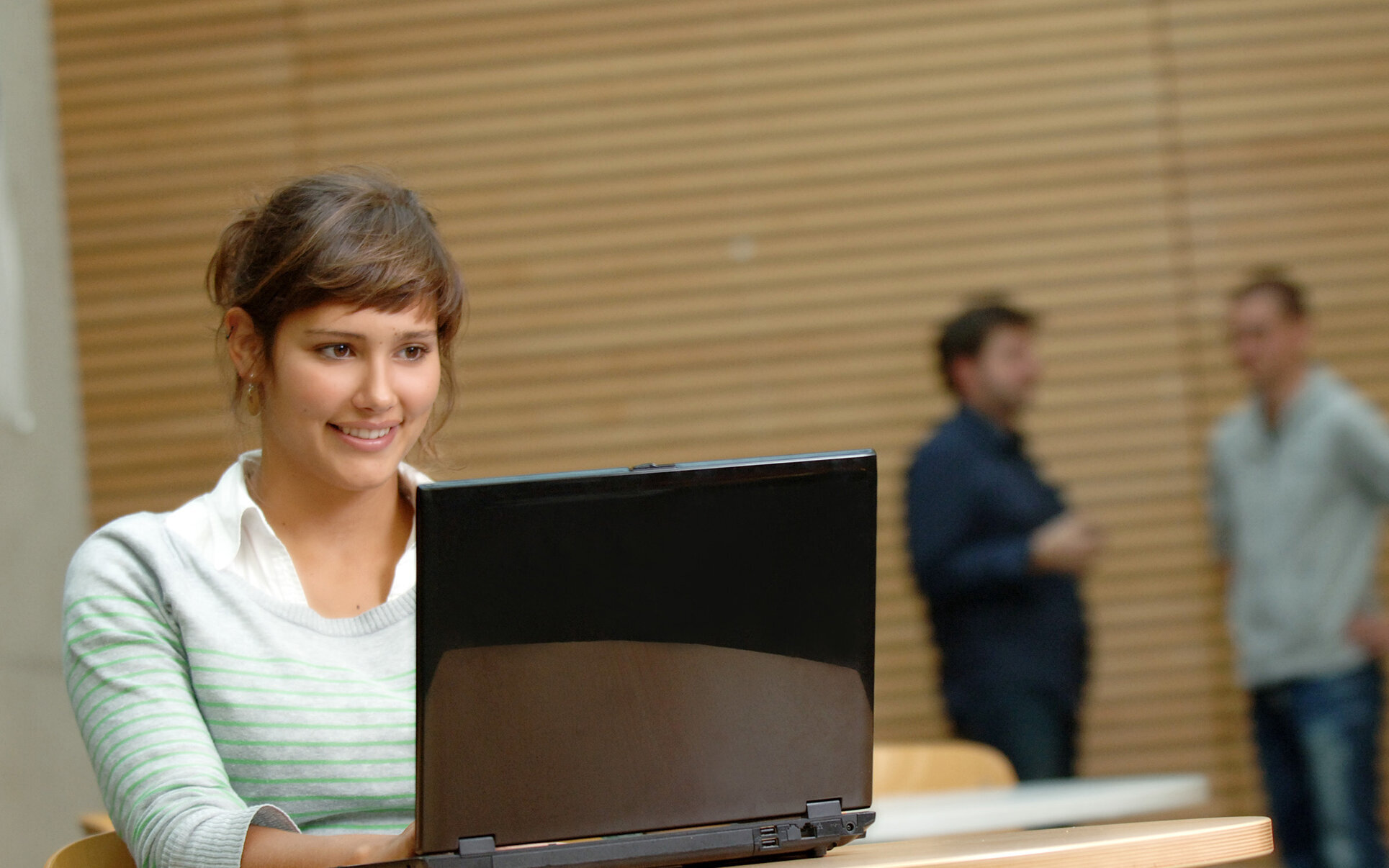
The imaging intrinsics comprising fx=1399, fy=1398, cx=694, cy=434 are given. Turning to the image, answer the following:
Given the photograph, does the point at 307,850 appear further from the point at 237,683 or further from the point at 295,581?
the point at 295,581

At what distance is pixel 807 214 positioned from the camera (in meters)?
3.96

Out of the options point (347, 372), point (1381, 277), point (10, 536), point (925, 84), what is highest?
point (925, 84)

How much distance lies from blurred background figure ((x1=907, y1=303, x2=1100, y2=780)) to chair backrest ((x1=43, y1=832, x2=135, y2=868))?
2094 mm

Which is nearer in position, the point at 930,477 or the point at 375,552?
the point at 375,552

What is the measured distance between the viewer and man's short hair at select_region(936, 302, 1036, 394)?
3.34 metres

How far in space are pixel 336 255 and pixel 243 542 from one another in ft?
1.10

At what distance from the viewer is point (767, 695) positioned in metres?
1.08

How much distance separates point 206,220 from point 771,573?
328cm

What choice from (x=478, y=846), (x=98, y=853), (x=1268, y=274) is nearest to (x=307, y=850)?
(x=478, y=846)

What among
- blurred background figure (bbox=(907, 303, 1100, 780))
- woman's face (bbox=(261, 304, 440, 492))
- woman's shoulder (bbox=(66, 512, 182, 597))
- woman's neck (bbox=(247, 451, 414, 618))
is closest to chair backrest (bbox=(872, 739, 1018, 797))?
blurred background figure (bbox=(907, 303, 1100, 780))

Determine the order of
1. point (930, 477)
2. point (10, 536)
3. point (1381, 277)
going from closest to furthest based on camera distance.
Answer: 1. point (10, 536)
2. point (930, 477)
3. point (1381, 277)

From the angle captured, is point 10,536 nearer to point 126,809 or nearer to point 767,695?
point 126,809

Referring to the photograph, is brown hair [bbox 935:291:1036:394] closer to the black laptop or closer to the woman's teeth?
the woman's teeth

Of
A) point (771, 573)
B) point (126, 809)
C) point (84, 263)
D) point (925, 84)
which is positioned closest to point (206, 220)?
point (84, 263)
